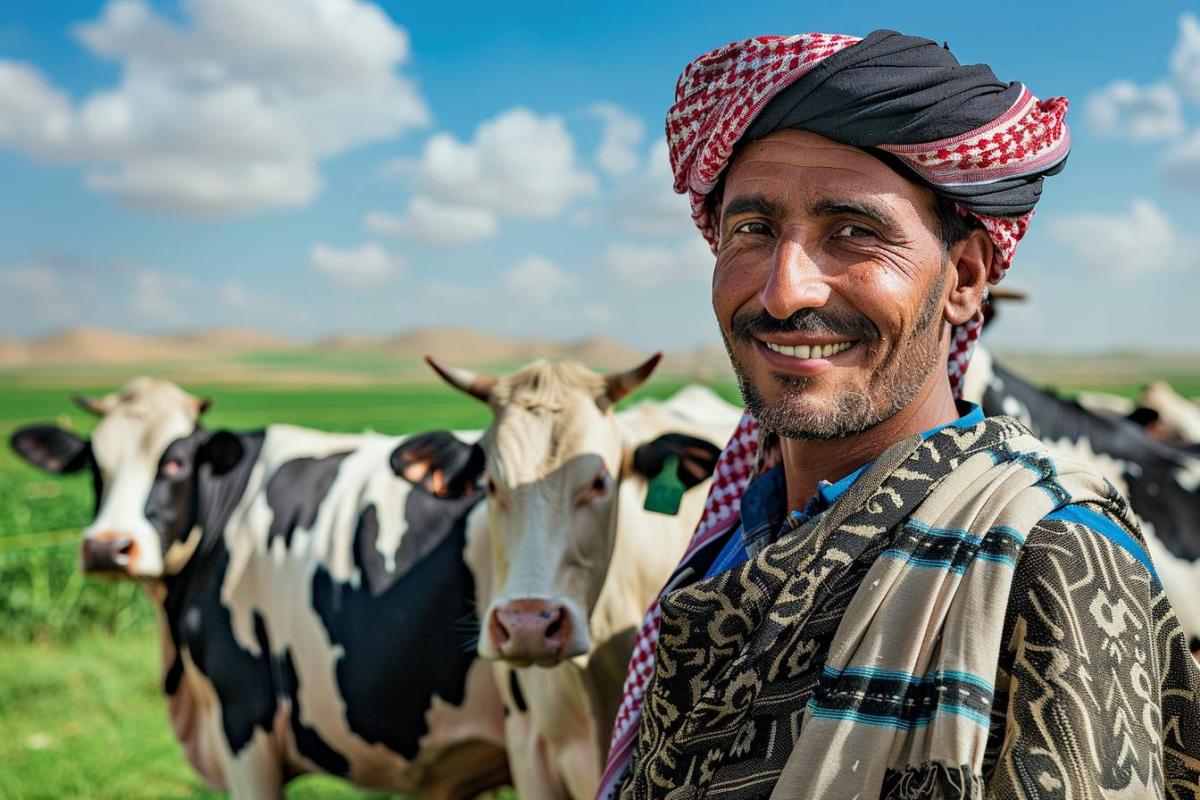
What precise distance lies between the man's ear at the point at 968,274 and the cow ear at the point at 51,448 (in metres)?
5.08

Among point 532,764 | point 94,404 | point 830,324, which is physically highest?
point 830,324

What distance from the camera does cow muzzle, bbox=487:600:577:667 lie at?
3.30 metres

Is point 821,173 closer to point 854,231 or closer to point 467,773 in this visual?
point 854,231

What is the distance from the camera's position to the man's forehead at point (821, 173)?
5.79 feet

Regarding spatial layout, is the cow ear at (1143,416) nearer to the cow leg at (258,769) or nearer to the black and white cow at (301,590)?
the black and white cow at (301,590)

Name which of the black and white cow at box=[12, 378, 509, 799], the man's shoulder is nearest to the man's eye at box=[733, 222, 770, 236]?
the man's shoulder

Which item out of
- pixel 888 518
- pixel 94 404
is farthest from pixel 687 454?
pixel 94 404

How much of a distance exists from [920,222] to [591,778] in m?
2.72

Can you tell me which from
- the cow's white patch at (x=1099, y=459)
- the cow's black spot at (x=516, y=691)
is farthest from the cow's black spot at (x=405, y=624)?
the cow's white patch at (x=1099, y=459)

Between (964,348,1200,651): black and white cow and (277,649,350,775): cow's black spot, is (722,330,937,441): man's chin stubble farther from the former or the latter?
(277,649,350,775): cow's black spot

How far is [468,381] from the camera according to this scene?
4.06m

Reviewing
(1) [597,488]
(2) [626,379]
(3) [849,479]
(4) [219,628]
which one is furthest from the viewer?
(4) [219,628]

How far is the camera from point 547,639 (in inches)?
131

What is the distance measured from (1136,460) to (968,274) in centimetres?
339
